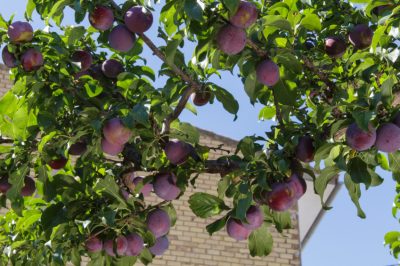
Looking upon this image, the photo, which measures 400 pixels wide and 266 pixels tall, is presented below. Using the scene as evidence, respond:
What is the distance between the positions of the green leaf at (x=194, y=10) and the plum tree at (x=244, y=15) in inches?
5.2

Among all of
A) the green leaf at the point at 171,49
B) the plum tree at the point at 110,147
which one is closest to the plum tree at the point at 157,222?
the plum tree at the point at 110,147

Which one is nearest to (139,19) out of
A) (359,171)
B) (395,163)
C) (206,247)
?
(359,171)

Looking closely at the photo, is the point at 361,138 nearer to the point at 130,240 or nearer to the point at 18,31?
the point at 130,240

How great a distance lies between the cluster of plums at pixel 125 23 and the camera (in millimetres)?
2768

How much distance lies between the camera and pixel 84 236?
2.95 meters

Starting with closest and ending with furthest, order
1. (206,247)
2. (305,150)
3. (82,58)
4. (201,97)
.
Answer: (305,150)
(201,97)
(82,58)
(206,247)

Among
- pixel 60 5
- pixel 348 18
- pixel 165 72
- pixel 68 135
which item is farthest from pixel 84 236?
pixel 348 18

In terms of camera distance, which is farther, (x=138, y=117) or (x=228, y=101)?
(x=228, y=101)

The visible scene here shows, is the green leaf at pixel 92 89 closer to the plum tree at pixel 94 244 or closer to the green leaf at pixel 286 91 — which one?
the plum tree at pixel 94 244

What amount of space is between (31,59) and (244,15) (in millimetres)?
976

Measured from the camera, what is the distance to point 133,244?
9.61 ft

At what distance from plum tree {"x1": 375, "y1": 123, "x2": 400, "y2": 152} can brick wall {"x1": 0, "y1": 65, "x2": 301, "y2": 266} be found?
6.51 meters

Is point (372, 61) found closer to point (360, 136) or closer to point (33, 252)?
point (360, 136)

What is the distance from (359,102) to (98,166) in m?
1.48
